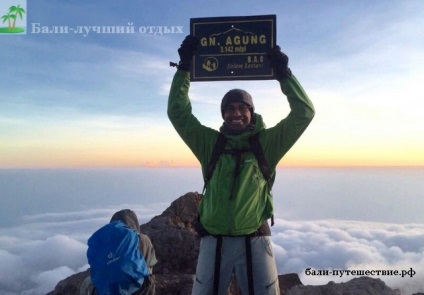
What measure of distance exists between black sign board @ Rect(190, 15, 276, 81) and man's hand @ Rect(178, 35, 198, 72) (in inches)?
14.7

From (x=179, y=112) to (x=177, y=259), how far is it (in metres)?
5.45

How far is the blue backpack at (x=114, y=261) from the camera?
14.4 ft

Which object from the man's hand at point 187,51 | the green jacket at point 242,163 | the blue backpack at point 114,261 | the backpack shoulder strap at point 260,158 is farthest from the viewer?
the man's hand at point 187,51

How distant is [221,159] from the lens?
4738 millimetres

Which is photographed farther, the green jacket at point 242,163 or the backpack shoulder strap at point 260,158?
the backpack shoulder strap at point 260,158

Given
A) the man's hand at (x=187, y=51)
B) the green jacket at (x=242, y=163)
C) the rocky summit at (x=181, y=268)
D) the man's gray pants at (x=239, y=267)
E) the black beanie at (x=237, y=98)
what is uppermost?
the man's hand at (x=187, y=51)

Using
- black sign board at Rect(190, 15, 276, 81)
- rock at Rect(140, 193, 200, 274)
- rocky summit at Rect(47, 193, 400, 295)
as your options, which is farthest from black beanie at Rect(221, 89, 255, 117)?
rock at Rect(140, 193, 200, 274)

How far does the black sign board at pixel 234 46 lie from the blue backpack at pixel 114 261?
251cm

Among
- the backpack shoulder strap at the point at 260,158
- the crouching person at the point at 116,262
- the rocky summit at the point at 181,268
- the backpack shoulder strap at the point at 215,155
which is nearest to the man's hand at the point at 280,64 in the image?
the backpack shoulder strap at the point at 260,158

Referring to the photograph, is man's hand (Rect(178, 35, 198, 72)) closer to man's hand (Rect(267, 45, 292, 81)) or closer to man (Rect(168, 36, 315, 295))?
man (Rect(168, 36, 315, 295))

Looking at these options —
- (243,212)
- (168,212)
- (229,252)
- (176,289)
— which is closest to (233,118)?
(243,212)

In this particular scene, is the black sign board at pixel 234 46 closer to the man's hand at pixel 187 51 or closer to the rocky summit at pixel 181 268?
the man's hand at pixel 187 51

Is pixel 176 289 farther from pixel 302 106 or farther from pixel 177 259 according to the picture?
pixel 302 106

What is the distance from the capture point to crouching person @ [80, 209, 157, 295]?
4383 mm
